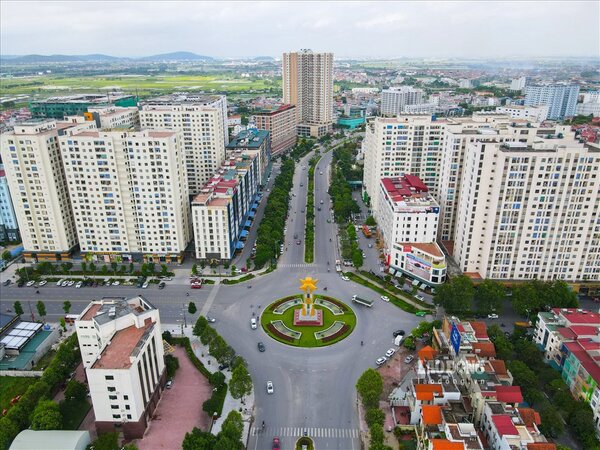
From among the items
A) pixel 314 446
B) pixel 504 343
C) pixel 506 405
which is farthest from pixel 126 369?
pixel 504 343

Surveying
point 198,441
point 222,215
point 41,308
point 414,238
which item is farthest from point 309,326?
point 41,308

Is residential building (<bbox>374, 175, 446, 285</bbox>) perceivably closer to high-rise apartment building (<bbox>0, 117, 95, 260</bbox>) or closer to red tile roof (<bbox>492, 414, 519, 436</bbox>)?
red tile roof (<bbox>492, 414, 519, 436</bbox>)

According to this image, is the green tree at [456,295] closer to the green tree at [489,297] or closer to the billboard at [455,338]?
the green tree at [489,297]

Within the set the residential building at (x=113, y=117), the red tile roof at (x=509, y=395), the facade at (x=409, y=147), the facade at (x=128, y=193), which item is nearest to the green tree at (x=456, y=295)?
the red tile roof at (x=509, y=395)

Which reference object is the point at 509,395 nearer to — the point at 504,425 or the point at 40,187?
the point at 504,425

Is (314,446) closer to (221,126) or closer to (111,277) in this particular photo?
(111,277)
